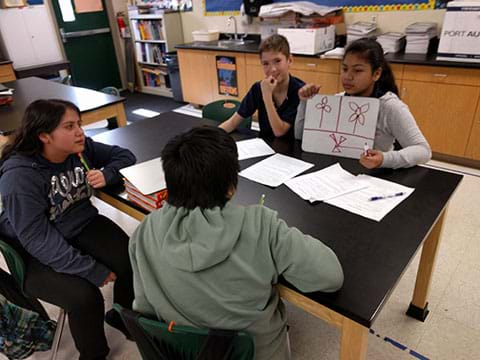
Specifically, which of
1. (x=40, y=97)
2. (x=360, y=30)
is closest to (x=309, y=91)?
(x=360, y=30)

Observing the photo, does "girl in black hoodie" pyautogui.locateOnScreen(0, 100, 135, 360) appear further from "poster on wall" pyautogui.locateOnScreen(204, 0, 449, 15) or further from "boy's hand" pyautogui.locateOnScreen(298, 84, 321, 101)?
"poster on wall" pyautogui.locateOnScreen(204, 0, 449, 15)

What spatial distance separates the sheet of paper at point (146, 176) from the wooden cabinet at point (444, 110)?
7.68 feet

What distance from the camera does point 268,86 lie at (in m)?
1.89

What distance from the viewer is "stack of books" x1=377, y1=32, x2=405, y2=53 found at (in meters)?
3.11

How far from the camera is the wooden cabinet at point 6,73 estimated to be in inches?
178

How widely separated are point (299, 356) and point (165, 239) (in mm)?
1004

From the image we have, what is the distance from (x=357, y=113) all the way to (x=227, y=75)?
2.94 metres

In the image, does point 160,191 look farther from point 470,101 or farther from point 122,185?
point 470,101

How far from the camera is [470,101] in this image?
2703 mm

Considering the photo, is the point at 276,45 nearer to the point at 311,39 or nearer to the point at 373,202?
the point at 373,202

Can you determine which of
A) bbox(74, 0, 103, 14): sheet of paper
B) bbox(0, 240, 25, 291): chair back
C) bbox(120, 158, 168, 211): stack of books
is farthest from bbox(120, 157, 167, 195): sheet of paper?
bbox(74, 0, 103, 14): sheet of paper

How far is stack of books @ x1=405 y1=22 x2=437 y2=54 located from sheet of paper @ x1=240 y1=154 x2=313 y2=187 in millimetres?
2174

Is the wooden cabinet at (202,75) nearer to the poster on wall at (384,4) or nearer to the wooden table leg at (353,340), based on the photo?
the poster on wall at (384,4)

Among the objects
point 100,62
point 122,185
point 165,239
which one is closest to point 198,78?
point 100,62
